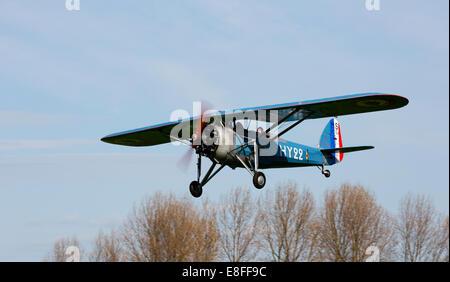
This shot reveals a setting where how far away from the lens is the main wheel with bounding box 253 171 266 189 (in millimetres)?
19953

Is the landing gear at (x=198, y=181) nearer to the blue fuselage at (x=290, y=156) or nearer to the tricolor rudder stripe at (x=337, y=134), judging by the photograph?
the blue fuselage at (x=290, y=156)

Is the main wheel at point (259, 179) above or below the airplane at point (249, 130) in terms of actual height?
below

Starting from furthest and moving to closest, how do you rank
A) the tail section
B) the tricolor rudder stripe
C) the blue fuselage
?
the tricolor rudder stripe < the tail section < the blue fuselage

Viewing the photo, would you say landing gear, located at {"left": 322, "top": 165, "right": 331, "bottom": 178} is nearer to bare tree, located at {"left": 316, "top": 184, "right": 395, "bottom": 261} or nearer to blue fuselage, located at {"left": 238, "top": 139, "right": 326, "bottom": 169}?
blue fuselage, located at {"left": 238, "top": 139, "right": 326, "bottom": 169}

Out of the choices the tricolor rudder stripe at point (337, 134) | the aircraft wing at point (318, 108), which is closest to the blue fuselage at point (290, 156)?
the aircraft wing at point (318, 108)

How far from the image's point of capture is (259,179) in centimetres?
2002

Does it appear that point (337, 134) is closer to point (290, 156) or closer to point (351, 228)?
point (290, 156)

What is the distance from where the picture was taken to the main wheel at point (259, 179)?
20.0 metres

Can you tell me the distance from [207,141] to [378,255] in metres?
33.2

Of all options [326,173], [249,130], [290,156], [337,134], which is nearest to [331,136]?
[337,134]

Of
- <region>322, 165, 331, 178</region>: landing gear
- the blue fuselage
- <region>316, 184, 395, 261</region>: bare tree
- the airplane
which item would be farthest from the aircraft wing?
<region>316, 184, 395, 261</region>: bare tree
